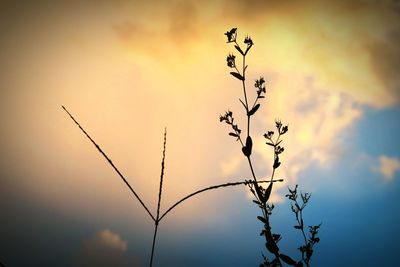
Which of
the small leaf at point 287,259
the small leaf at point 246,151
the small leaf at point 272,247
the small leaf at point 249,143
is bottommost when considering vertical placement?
the small leaf at point 287,259

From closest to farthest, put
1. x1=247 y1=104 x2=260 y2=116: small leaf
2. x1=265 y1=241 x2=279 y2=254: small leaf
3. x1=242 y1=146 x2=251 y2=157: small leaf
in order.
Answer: x1=265 y1=241 x2=279 y2=254: small leaf, x1=242 y1=146 x2=251 y2=157: small leaf, x1=247 y1=104 x2=260 y2=116: small leaf

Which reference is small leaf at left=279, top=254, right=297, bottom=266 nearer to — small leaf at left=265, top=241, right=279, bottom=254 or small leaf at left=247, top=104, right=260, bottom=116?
small leaf at left=265, top=241, right=279, bottom=254

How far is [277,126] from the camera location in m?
6.35

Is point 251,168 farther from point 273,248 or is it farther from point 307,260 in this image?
point 307,260

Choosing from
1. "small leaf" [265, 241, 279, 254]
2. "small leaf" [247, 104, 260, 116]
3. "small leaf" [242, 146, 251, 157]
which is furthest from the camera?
"small leaf" [247, 104, 260, 116]

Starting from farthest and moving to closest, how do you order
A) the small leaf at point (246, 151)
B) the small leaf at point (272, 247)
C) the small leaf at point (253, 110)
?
the small leaf at point (253, 110)
the small leaf at point (246, 151)
the small leaf at point (272, 247)

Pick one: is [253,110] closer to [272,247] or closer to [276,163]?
[276,163]

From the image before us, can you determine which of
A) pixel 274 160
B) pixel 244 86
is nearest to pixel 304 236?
pixel 274 160

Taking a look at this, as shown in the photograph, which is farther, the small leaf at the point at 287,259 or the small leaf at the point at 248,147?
the small leaf at the point at 248,147

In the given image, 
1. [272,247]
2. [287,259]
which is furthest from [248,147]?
[287,259]

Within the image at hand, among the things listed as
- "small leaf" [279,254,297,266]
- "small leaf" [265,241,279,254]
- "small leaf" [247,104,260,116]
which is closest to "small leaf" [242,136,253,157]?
"small leaf" [247,104,260,116]

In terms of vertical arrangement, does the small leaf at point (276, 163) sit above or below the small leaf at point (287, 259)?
above

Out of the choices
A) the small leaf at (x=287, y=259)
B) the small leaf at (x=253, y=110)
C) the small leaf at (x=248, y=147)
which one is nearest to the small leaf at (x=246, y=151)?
the small leaf at (x=248, y=147)

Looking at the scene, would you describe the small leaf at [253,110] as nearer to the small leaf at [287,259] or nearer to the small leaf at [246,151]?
the small leaf at [246,151]
